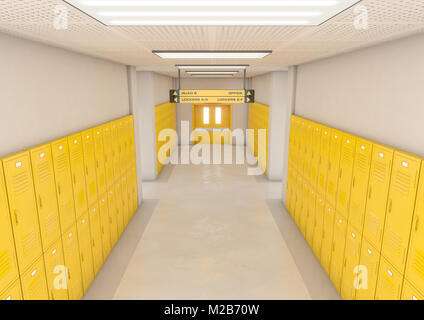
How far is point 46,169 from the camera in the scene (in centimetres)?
294

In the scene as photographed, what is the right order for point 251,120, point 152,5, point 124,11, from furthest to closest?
point 251,120 < point 124,11 < point 152,5

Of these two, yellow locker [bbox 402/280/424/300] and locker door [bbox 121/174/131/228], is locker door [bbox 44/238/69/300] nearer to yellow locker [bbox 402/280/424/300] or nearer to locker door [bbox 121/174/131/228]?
locker door [bbox 121/174/131/228]

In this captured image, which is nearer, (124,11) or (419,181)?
(124,11)

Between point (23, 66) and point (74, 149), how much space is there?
1.05 metres

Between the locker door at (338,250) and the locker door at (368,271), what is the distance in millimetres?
475

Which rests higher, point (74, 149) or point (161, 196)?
point (74, 149)

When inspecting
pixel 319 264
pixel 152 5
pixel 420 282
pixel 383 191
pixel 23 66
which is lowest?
pixel 319 264

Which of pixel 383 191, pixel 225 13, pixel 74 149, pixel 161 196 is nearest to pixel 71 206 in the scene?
pixel 74 149

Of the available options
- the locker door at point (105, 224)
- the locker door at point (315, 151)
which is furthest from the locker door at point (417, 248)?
the locker door at point (105, 224)

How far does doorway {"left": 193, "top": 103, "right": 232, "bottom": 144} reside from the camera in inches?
571

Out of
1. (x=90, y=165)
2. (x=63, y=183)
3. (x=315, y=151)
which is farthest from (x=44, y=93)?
(x=315, y=151)

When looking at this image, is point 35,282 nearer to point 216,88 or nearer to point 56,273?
point 56,273

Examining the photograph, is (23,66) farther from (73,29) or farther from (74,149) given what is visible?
(74,149)

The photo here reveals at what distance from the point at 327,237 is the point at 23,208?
3.81 metres
